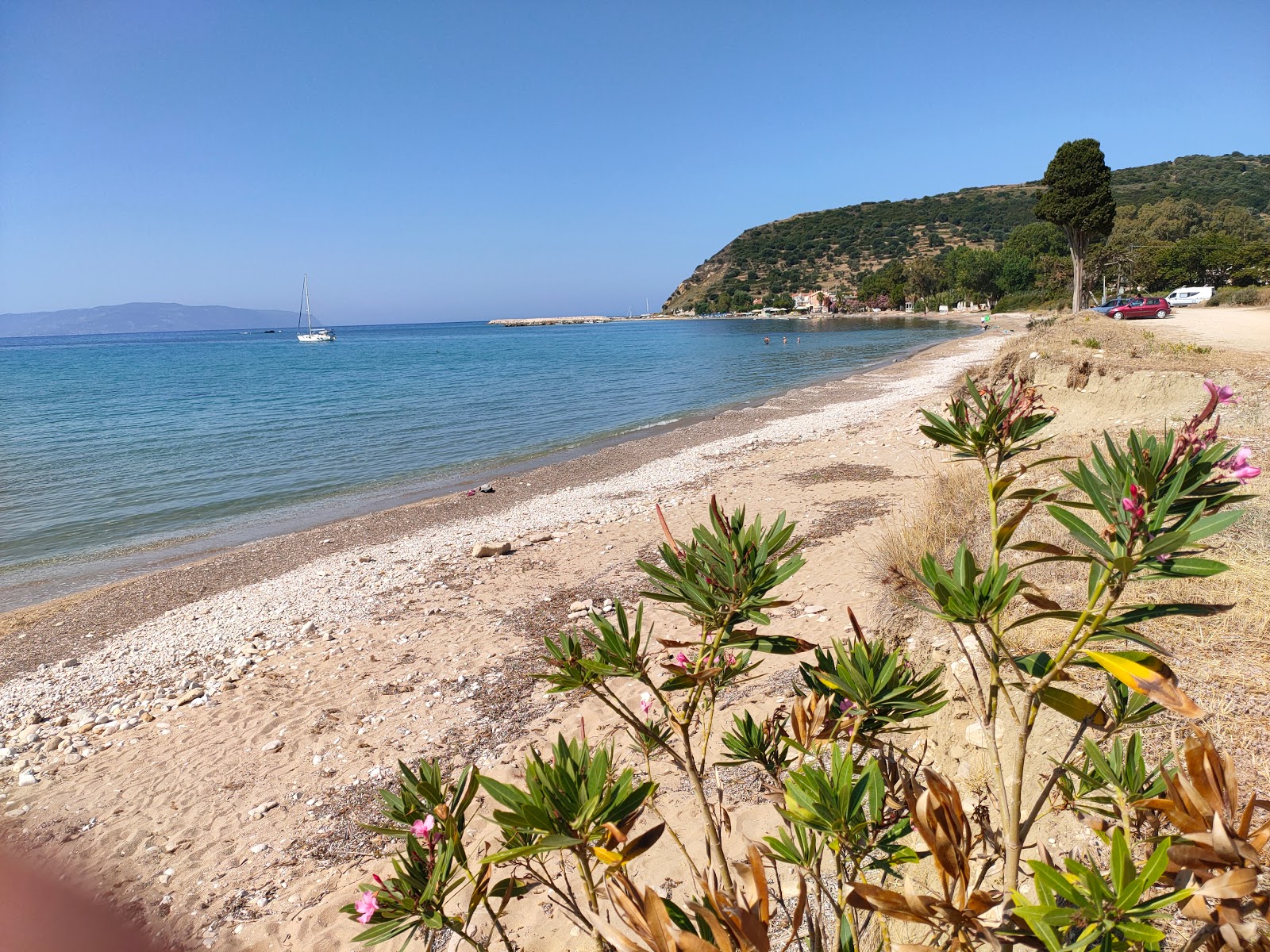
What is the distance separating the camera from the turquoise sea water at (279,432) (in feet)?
43.7

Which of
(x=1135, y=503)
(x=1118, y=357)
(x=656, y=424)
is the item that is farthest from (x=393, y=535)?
(x=1118, y=357)

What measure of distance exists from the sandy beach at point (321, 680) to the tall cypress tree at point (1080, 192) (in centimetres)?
2519

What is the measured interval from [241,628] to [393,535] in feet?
12.3

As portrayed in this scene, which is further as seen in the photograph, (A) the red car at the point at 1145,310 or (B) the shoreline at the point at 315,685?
(A) the red car at the point at 1145,310

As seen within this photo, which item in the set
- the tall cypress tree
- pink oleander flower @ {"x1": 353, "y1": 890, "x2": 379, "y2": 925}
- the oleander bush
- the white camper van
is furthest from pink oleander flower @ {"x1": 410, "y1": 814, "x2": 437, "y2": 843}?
the white camper van

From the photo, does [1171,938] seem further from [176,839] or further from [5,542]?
[5,542]

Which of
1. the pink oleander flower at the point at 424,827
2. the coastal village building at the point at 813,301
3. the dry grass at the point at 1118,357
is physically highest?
the coastal village building at the point at 813,301

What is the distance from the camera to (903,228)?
123375 mm

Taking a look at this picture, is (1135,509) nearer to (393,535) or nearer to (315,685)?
(315,685)

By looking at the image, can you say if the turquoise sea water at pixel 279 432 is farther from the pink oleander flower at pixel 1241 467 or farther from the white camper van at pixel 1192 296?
the white camper van at pixel 1192 296

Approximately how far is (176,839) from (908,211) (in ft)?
487

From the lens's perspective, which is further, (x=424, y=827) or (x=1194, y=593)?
(x=1194, y=593)

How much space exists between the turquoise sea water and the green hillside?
5146 cm

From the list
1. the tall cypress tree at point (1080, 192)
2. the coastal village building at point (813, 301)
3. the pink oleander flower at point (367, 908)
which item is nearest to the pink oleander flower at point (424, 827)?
the pink oleander flower at point (367, 908)
